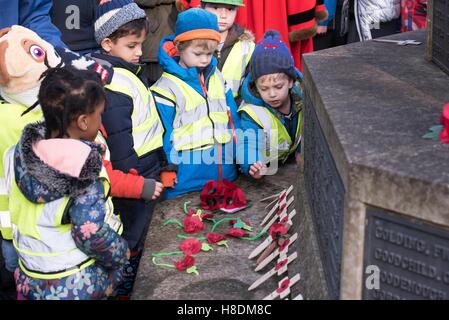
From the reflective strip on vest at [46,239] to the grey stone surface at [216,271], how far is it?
55 centimetres

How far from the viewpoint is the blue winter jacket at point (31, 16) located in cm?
494

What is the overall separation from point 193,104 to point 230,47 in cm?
91

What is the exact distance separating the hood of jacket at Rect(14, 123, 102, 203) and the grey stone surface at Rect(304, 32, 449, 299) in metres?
1.05

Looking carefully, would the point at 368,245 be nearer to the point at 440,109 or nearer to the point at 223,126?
the point at 440,109

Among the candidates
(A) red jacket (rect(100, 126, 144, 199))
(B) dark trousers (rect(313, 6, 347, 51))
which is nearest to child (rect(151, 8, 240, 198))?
(A) red jacket (rect(100, 126, 144, 199))

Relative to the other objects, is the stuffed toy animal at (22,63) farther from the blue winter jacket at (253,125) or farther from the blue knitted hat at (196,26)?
the blue winter jacket at (253,125)

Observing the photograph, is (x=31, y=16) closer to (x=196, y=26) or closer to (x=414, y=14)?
(x=196, y=26)

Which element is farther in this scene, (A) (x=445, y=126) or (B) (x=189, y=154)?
(B) (x=189, y=154)

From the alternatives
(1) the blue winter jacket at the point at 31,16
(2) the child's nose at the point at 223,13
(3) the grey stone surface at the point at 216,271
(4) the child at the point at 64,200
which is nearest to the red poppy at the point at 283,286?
(3) the grey stone surface at the point at 216,271

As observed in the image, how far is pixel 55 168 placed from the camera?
3297 millimetres

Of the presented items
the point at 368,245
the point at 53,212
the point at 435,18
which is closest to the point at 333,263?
the point at 368,245

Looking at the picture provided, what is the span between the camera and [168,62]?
5.16 metres

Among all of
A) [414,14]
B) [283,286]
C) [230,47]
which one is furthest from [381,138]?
[414,14]

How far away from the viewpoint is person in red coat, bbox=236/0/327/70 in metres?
6.41
